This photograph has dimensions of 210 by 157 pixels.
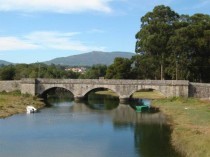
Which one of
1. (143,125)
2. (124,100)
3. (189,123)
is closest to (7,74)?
(124,100)

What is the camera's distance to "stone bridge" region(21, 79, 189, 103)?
245 ft

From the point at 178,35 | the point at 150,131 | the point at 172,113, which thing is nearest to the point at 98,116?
the point at 172,113

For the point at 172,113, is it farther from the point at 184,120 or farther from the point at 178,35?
the point at 178,35

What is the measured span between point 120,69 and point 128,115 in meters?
42.2

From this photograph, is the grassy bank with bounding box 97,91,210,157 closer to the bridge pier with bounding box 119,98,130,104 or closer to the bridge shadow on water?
the bridge shadow on water

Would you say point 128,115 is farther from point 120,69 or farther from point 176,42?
point 120,69

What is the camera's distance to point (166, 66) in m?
85.1

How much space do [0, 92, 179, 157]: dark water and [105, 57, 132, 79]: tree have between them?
39.3 m

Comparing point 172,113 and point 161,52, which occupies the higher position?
point 161,52

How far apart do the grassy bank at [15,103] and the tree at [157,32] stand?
943 inches

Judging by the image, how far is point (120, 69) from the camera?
332 ft

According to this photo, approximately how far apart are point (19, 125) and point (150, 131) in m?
15.1

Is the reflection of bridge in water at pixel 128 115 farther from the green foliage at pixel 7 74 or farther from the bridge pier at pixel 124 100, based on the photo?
the green foliage at pixel 7 74

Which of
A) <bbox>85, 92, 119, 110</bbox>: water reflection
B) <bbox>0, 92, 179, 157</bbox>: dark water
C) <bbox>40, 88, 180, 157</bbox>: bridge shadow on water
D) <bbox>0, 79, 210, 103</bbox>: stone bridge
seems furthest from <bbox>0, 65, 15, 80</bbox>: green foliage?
<bbox>0, 92, 179, 157</bbox>: dark water
